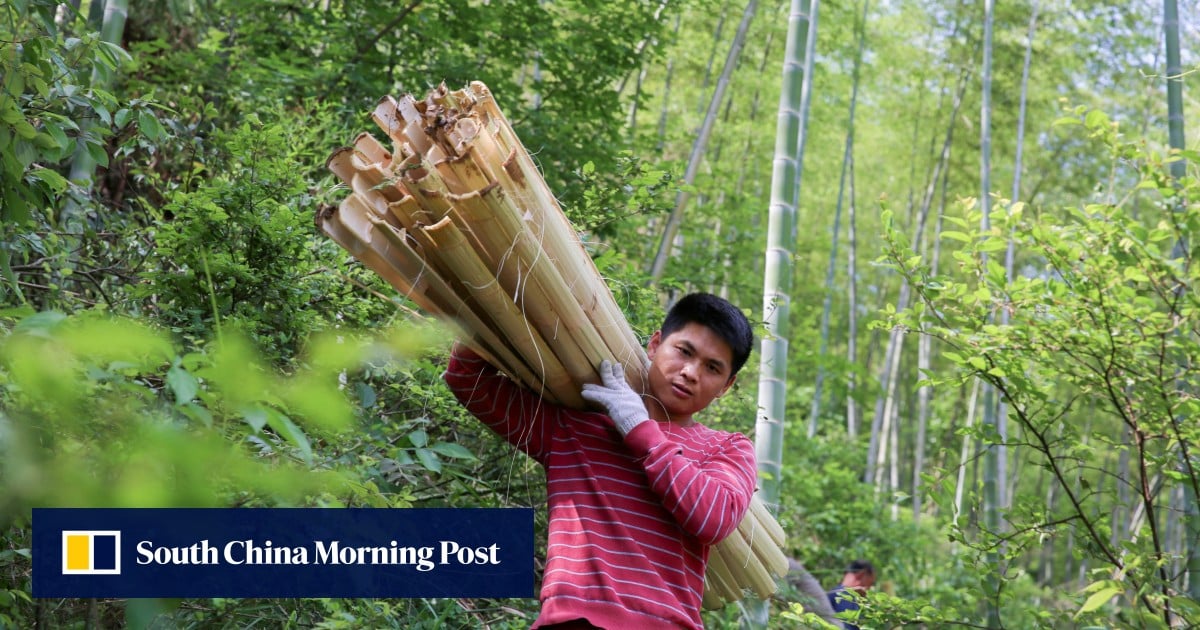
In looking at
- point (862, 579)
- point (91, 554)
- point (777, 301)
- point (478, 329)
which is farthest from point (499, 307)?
point (862, 579)

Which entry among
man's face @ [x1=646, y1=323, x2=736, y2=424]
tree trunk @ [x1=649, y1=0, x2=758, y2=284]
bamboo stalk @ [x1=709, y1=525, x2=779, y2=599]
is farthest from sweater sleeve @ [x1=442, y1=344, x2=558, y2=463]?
tree trunk @ [x1=649, y1=0, x2=758, y2=284]

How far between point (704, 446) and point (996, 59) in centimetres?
1307

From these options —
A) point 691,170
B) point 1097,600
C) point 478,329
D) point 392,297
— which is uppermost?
point 691,170

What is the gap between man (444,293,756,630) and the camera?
1954 millimetres

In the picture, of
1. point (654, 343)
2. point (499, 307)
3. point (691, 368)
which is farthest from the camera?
point (654, 343)

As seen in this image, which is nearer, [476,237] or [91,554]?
[91,554]

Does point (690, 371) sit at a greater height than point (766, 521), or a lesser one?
greater

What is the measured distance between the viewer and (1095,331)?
3242mm

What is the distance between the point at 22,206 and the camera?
2141 mm

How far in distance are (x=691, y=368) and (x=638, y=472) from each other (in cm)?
24

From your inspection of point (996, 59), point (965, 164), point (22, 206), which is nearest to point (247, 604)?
point (22, 206)

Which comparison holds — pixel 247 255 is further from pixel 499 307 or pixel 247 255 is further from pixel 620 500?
pixel 620 500

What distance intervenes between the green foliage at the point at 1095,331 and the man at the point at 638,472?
1319 millimetres

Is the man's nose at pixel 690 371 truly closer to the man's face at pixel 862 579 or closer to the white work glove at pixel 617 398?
the white work glove at pixel 617 398
